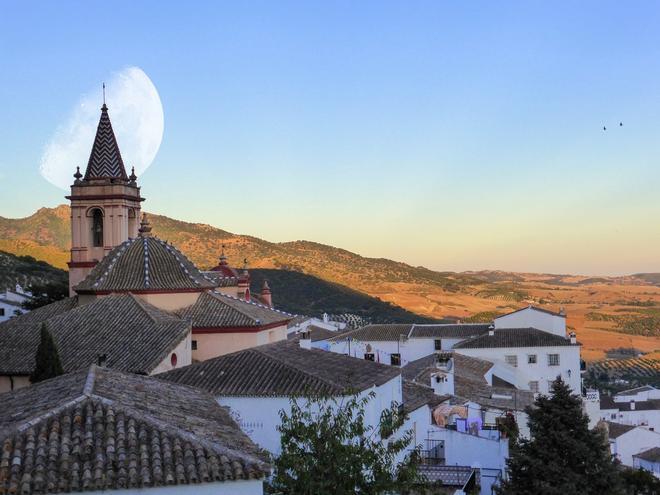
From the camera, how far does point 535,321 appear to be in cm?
4619

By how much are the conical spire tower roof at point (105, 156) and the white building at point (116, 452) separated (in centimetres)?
2300

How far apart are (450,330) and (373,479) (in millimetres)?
37085

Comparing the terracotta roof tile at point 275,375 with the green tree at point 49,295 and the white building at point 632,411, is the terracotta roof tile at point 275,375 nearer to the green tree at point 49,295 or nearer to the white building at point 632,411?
the green tree at point 49,295

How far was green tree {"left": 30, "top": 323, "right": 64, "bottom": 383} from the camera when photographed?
16.2 metres

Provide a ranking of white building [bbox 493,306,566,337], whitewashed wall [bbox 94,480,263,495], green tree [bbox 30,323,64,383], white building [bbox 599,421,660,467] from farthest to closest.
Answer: white building [bbox 493,306,566,337], white building [bbox 599,421,660,467], green tree [bbox 30,323,64,383], whitewashed wall [bbox 94,480,263,495]

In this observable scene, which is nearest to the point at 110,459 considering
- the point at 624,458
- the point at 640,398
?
the point at 624,458

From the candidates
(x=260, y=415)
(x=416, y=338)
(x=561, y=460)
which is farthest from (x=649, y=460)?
(x=260, y=415)

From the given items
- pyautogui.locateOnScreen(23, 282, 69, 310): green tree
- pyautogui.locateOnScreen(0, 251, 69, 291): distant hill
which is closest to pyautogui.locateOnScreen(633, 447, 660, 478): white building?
pyautogui.locateOnScreen(23, 282, 69, 310): green tree

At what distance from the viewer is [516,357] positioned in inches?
1656

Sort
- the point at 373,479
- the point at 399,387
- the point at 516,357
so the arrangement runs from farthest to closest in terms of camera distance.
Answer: the point at 516,357 → the point at 399,387 → the point at 373,479

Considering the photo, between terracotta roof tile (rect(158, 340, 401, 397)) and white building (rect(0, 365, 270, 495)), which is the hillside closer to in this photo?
terracotta roof tile (rect(158, 340, 401, 397))

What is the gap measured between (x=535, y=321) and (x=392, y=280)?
8047 cm

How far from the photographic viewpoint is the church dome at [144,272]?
23.2m

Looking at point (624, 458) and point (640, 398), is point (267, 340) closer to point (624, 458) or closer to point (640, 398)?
point (624, 458)
